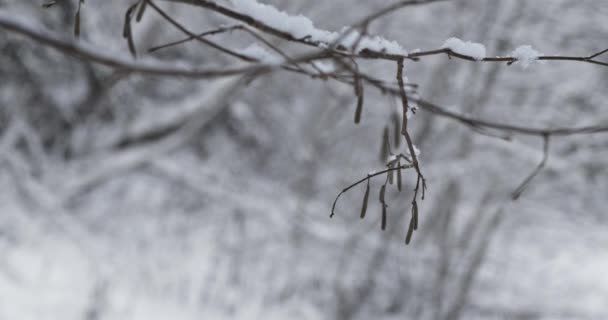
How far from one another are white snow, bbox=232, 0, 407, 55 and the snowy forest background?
2.77m

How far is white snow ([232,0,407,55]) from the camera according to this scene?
68cm

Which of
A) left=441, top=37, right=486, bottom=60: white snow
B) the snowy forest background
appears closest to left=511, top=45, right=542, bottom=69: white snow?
left=441, top=37, right=486, bottom=60: white snow

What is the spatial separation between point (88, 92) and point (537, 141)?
4152 millimetres

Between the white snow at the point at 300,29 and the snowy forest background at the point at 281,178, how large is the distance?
277cm

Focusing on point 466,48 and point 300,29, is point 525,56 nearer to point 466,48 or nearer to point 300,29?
point 466,48

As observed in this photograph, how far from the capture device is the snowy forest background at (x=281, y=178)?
12.4 feet

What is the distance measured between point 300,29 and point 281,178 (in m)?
4.68

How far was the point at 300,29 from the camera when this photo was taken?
69 centimetres

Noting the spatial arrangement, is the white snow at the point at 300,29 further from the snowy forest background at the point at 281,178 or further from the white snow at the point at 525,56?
the snowy forest background at the point at 281,178

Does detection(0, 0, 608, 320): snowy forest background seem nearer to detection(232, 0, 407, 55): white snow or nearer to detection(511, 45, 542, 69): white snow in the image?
detection(232, 0, 407, 55): white snow

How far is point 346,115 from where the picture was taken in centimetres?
616

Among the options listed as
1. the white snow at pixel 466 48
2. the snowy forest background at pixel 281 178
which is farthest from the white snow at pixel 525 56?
the snowy forest background at pixel 281 178

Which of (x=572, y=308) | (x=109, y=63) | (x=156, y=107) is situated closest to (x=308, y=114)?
(x=156, y=107)

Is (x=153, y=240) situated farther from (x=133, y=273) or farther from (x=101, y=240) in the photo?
(x=101, y=240)
